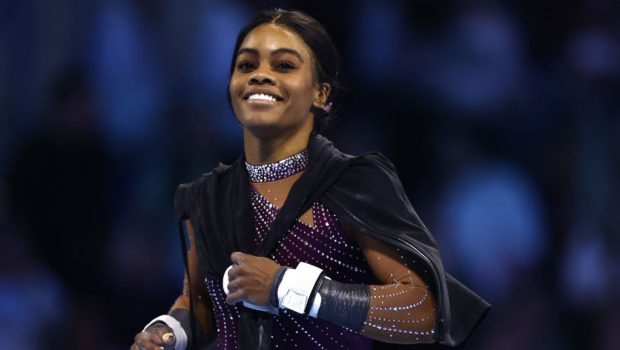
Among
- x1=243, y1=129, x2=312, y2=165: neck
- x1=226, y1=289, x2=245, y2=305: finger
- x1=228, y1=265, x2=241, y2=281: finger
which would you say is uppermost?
x1=243, y1=129, x2=312, y2=165: neck

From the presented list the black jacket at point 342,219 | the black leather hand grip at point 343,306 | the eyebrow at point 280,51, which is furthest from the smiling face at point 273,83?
the black leather hand grip at point 343,306

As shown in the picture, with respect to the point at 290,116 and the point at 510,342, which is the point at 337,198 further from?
the point at 510,342

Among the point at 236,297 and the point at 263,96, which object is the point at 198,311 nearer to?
the point at 236,297

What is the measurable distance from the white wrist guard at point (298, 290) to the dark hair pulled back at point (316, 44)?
1.65 ft

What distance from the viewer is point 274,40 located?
270 cm

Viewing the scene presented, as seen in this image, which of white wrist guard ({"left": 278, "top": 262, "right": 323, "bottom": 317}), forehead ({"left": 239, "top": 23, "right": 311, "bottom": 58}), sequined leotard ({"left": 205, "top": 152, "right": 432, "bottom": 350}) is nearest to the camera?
white wrist guard ({"left": 278, "top": 262, "right": 323, "bottom": 317})

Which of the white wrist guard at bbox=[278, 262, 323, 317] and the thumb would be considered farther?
the thumb

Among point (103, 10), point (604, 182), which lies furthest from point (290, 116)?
point (103, 10)

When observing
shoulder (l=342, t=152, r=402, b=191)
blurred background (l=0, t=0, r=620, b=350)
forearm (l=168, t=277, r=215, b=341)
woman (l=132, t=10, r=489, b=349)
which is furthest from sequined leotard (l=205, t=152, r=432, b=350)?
blurred background (l=0, t=0, r=620, b=350)

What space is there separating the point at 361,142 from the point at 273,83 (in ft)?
8.78

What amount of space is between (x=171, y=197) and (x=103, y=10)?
1119 mm

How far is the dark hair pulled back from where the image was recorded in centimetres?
274

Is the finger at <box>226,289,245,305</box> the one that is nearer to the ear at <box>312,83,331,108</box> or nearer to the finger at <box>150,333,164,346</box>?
the finger at <box>150,333,164,346</box>

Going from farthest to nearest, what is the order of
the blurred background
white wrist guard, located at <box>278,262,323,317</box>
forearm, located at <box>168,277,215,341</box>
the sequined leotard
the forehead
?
the blurred background < forearm, located at <box>168,277,215,341</box> < the forehead < the sequined leotard < white wrist guard, located at <box>278,262,323,317</box>
